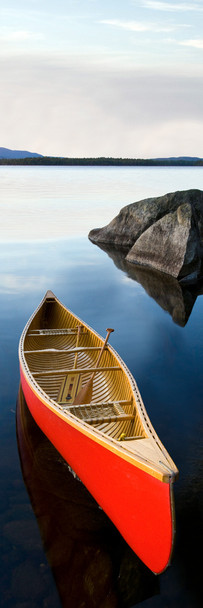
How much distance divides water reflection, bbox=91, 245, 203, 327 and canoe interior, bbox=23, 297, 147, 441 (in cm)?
587

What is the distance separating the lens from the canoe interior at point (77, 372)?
345 inches

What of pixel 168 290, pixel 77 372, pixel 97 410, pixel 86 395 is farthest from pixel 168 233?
pixel 97 410

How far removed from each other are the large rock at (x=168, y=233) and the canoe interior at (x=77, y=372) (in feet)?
33.9

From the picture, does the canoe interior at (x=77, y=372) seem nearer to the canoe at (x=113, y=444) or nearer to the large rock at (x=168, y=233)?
the canoe at (x=113, y=444)

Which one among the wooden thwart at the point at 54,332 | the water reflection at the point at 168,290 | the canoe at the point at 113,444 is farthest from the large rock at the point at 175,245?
the canoe at the point at 113,444

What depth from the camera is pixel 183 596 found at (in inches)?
264

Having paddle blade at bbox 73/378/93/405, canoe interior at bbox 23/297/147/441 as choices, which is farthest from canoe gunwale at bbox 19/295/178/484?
paddle blade at bbox 73/378/93/405

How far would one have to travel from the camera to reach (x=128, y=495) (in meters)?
6.64

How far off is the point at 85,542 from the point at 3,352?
829 centimetres

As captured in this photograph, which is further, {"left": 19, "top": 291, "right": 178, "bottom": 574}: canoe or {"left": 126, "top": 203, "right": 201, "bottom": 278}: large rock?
{"left": 126, "top": 203, "right": 201, "bottom": 278}: large rock

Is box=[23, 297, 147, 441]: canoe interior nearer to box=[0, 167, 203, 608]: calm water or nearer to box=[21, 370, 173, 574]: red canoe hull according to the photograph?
box=[21, 370, 173, 574]: red canoe hull

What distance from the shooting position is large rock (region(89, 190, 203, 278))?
2447 cm

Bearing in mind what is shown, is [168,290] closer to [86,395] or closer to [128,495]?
[86,395]

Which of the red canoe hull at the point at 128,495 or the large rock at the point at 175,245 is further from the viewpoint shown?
the large rock at the point at 175,245
